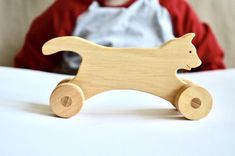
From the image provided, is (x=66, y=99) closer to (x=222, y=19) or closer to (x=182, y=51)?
(x=182, y=51)

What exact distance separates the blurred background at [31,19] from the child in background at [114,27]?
0.16ft

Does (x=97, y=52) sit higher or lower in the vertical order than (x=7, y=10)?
higher

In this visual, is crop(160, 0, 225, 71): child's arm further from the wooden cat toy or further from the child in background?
the wooden cat toy

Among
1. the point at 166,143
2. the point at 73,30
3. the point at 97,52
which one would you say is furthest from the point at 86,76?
the point at 73,30

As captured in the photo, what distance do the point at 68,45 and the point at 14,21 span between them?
50 centimetres

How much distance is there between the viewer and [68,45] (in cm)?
61

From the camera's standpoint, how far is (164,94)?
632 millimetres

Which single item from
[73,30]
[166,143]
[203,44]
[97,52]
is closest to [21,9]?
[73,30]

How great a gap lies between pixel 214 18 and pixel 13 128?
2.09 ft

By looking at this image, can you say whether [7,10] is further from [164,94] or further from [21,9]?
[164,94]

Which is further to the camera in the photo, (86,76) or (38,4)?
(38,4)

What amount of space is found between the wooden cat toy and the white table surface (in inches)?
0.8

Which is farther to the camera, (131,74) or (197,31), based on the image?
(197,31)

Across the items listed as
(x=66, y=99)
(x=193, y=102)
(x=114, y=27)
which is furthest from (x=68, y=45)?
(x=114, y=27)
